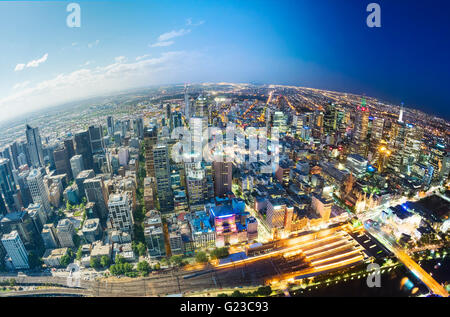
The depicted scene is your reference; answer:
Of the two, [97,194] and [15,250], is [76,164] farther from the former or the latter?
[15,250]

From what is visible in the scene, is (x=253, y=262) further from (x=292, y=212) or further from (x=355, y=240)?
(x=355, y=240)

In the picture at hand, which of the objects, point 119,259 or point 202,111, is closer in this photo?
point 119,259

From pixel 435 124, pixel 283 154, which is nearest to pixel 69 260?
pixel 283 154

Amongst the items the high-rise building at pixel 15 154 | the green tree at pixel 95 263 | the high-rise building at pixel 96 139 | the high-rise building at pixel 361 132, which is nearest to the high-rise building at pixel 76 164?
the high-rise building at pixel 96 139

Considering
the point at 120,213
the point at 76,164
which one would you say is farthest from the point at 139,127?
the point at 120,213

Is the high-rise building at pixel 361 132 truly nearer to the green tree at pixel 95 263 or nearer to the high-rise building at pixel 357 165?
the high-rise building at pixel 357 165

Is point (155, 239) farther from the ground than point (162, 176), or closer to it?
closer to it
